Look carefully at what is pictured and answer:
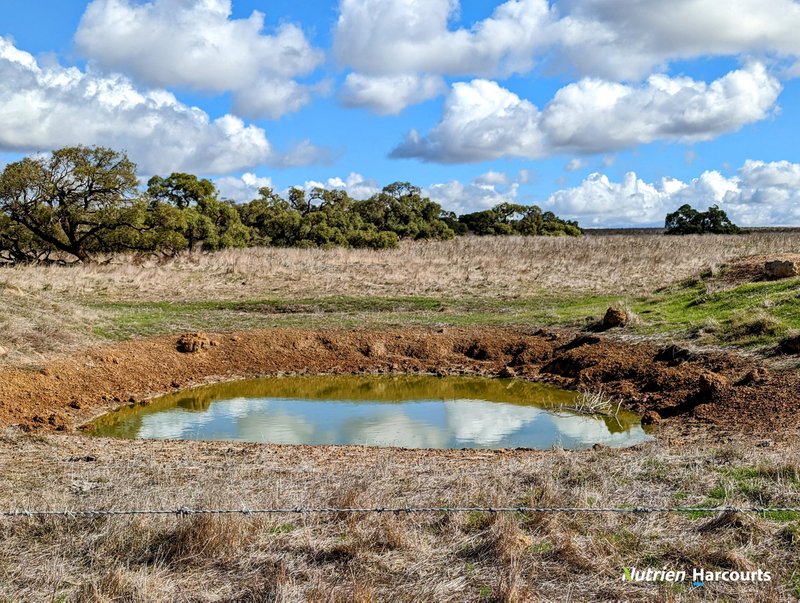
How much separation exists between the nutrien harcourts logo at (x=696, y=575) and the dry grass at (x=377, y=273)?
16.9 meters

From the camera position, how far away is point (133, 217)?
28.0 m

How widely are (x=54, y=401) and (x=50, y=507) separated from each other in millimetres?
6436

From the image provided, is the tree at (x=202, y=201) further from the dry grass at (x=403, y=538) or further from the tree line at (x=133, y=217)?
the dry grass at (x=403, y=538)

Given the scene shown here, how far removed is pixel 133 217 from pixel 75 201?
2363mm

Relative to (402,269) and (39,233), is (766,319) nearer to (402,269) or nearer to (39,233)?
(402,269)

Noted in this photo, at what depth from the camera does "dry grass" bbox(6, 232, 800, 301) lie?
22016 millimetres

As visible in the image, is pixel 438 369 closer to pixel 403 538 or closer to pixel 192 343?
pixel 192 343

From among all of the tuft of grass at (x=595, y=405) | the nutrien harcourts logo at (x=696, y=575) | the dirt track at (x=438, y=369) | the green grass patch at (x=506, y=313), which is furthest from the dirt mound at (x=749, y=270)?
the nutrien harcourts logo at (x=696, y=575)

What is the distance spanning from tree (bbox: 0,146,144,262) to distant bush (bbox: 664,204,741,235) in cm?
3968

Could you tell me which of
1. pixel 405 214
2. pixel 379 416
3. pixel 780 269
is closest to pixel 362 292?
pixel 379 416

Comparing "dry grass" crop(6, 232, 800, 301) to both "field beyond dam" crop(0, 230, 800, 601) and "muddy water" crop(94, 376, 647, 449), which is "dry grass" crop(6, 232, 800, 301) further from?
"muddy water" crop(94, 376, 647, 449)

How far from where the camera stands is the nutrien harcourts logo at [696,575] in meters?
4.29

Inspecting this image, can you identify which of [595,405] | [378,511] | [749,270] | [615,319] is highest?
[749,270]

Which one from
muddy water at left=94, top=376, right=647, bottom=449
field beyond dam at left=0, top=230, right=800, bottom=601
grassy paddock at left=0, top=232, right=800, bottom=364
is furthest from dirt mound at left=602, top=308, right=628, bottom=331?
muddy water at left=94, top=376, right=647, bottom=449
